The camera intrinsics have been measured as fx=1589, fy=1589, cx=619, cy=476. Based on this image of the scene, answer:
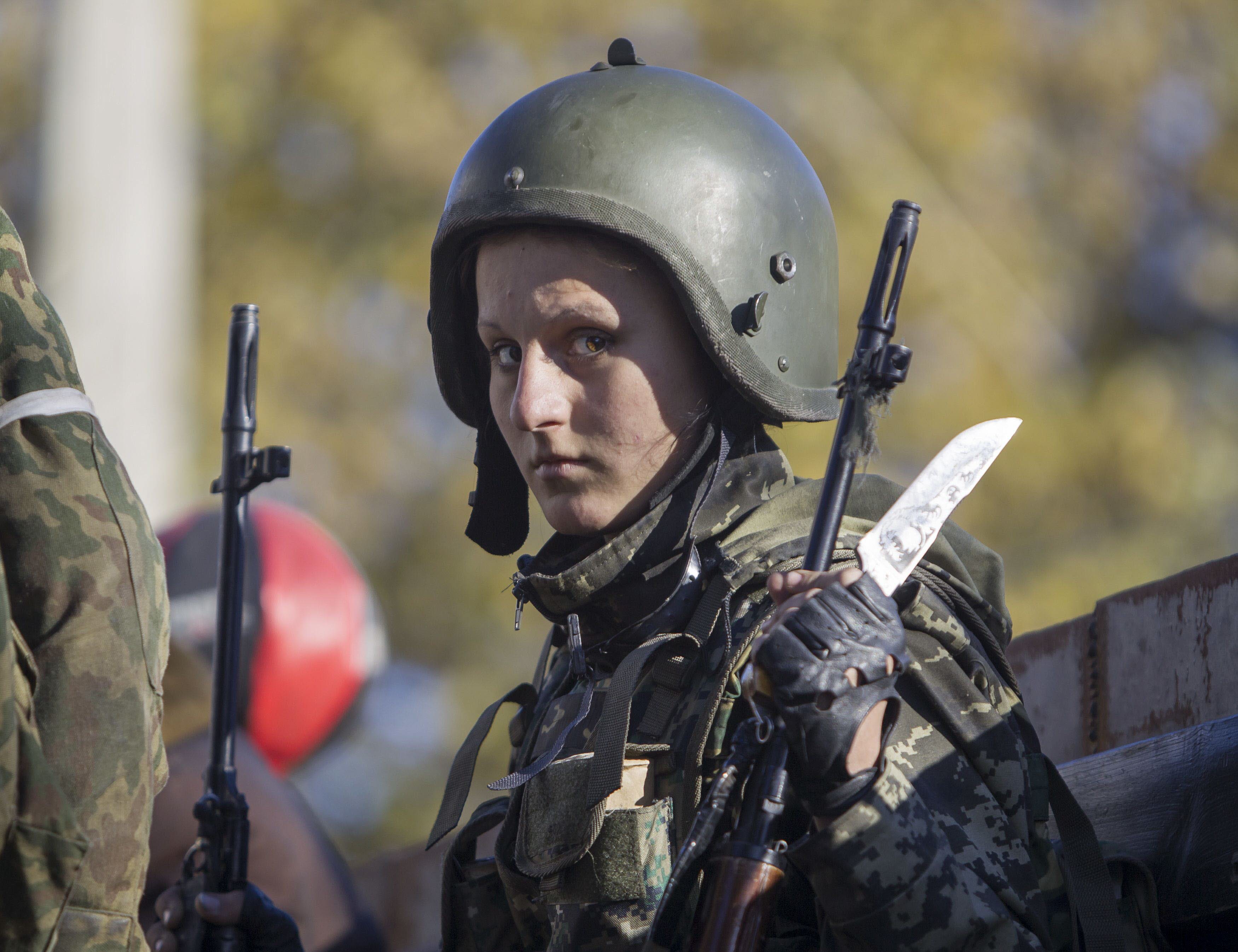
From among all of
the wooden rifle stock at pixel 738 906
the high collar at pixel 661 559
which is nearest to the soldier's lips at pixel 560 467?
the high collar at pixel 661 559

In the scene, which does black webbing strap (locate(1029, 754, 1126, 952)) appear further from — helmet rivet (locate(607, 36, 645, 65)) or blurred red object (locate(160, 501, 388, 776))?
blurred red object (locate(160, 501, 388, 776))

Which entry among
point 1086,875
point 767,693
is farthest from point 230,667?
point 1086,875

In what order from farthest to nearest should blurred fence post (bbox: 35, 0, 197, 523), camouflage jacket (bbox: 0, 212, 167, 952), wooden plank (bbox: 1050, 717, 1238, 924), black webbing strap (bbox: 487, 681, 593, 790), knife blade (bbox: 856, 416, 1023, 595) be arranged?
blurred fence post (bbox: 35, 0, 197, 523) → black webbing strap (bbox: 487, 681, 593, 790) → wooden plank (bbox: 1050, 717, 1238, 924) → knife blade (bbox: 856, 416, 1023, 595) → camouflage jacket (bbox: 0, 212, 167, 952)

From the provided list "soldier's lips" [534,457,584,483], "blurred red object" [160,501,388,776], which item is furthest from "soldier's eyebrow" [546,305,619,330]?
"blurred red object" [160,501,388,776]

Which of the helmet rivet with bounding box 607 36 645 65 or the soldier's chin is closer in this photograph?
the soldier's chin

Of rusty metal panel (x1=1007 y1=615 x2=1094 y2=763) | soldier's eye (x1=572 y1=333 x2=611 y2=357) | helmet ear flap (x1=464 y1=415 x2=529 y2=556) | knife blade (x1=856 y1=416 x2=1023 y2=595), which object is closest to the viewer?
knife blade (x1=856 y1=416 x2=1023 y2=595)

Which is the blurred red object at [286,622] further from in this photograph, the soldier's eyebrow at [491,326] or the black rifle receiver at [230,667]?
the soldier's eyebrow at [491,326]

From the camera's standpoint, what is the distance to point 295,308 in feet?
39.3

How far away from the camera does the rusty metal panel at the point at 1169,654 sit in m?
A: 3.05

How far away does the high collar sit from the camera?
2.83m

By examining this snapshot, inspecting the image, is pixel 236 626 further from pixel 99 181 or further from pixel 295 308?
pixel 295 308

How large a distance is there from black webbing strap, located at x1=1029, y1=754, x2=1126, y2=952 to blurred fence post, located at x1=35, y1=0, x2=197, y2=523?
8410mm

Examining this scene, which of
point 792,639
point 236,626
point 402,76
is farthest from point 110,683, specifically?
point 402,76

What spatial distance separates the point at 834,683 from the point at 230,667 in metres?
1.81
